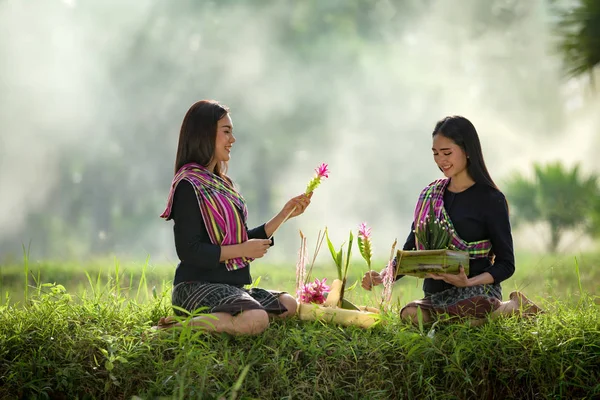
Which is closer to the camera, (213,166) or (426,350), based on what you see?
(426,350)

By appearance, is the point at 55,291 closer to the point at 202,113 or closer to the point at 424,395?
the point at 202,113

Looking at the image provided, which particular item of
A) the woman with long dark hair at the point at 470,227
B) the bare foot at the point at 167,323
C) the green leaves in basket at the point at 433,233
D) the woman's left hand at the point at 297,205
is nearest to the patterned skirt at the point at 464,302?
the woman with long dark hair at the point at 470,227

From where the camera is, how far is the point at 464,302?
3.48m

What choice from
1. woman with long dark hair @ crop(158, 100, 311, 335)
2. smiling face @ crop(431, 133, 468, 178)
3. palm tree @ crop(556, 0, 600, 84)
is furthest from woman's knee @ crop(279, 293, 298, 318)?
palm tree @ crop(556, 0, 600, 84)

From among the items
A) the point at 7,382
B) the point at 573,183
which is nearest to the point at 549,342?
the point at 7,382

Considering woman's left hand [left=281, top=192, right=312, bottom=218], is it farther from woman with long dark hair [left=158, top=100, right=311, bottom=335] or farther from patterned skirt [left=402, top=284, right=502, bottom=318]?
patterned skirt [left=402, top=284, right=502, bottom=318]

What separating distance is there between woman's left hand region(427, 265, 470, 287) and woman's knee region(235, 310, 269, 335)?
0.87 m

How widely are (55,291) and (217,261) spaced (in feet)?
4.07

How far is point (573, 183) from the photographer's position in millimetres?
11336

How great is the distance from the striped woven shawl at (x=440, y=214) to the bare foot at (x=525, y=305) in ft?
1.33

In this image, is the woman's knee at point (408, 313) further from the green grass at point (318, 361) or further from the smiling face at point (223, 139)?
the smiling face at point (223, 139)

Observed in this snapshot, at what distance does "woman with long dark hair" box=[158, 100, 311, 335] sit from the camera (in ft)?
11.2

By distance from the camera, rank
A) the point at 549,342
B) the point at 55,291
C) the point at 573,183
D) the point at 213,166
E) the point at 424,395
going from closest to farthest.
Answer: the point at 424,395, the point at 549,342, the point at 213,166, the point at 55,291, the point at 573,183

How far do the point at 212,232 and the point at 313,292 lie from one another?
0.80 m
